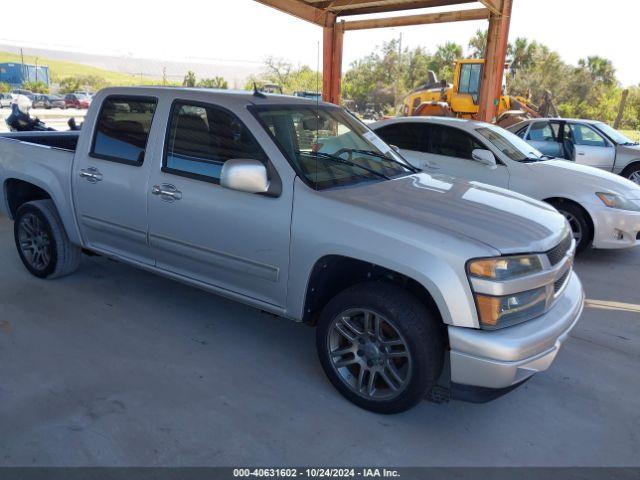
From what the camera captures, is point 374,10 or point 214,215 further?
point 374,10

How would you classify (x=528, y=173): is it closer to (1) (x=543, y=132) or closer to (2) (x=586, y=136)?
(1) (x=543, y=132)

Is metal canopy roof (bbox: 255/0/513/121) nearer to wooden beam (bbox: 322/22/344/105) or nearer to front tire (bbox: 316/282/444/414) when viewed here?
wooden beam (bbox: 322/22/344/105)

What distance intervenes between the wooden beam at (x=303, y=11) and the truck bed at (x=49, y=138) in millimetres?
6077

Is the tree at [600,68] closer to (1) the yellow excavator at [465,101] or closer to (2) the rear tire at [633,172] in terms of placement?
(1) the yellow excavator at [465,101]

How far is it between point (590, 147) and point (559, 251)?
8.20 m

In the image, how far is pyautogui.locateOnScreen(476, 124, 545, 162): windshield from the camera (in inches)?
251

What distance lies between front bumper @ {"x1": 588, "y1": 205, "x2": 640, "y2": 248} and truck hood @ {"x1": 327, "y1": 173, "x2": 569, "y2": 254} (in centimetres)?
265

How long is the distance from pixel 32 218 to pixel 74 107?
42.6m

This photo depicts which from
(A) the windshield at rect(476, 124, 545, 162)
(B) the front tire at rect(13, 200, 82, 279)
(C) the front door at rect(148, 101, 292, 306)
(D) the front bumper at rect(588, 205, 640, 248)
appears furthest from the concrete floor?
(A) the windshield at rect(476, 124, 545, 162)

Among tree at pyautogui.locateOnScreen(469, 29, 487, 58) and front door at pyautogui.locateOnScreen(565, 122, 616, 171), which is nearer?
front door at pyautogui.locateOnScreen(565, 122, 616, 171)

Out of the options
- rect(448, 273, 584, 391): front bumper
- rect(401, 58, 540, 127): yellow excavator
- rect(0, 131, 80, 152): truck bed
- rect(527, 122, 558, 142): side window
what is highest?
rect(401, 58, 540, 127): yellow excavator

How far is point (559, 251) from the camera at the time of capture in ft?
9.92

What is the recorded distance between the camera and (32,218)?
185 inches

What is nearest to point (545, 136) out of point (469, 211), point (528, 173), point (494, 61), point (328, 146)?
point (494, 61)
